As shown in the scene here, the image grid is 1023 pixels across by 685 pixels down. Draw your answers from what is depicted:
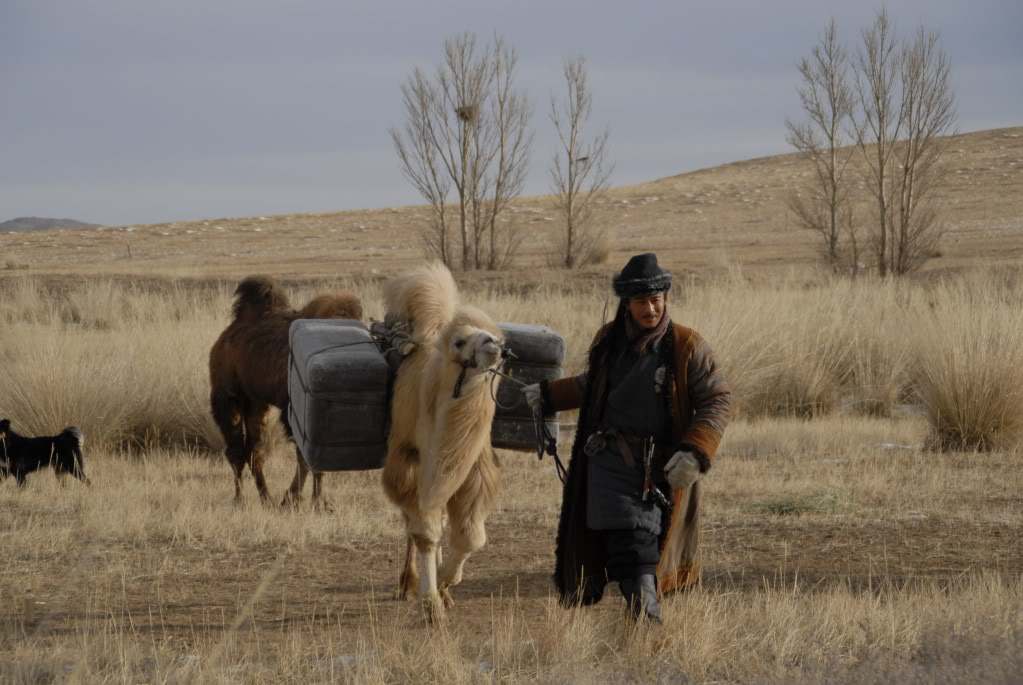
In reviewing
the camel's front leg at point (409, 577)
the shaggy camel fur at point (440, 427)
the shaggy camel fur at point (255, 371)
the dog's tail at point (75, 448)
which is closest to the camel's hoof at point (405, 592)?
the camel's front leg at point (409, 577)

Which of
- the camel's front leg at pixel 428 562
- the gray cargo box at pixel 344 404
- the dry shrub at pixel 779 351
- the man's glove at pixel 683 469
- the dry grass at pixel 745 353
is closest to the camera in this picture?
the man's glove at pixel 683 469

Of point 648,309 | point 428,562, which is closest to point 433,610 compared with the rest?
point 428,562

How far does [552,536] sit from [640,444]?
337 centimetres

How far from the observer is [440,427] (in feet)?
20.5

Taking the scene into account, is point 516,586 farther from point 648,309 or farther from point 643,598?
point 648,309

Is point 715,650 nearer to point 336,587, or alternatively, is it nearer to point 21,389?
point 336,587

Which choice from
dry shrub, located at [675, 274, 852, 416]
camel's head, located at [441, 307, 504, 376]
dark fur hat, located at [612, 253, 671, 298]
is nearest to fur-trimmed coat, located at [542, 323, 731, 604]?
dark fur hat, located at [612, 253, 671, 298]

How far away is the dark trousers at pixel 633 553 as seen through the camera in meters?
5.70

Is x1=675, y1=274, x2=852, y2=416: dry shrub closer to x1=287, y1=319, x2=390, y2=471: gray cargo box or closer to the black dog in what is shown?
the black dog

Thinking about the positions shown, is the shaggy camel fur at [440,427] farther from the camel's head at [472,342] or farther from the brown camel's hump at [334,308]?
the brown camel's hump at [334,308]

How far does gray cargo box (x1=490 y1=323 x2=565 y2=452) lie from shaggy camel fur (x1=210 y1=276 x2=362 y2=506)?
2535 millimetres

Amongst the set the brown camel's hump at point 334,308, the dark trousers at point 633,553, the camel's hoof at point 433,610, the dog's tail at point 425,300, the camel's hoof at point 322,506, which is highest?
the dog's tail at point 425,300

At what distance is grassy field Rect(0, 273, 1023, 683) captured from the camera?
5684 mm

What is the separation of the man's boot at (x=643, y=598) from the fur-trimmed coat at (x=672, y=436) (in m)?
0.12
